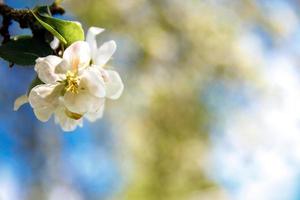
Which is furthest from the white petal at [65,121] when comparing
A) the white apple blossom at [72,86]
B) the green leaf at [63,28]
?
the green leaf at [63,28]

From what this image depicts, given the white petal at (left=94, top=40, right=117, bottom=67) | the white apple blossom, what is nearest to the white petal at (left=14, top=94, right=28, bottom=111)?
the white apple blossom

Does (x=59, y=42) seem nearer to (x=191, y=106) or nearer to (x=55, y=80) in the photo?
(x=55, y=80)

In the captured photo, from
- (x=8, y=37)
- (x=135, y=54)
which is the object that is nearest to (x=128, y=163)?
(x=135, y=54)

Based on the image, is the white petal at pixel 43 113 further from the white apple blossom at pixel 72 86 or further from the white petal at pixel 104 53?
the white petal at pixel 104 53

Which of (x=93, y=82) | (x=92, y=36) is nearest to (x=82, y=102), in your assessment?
(x=93, y=82)

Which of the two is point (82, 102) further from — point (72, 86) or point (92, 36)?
point (92, 36)
